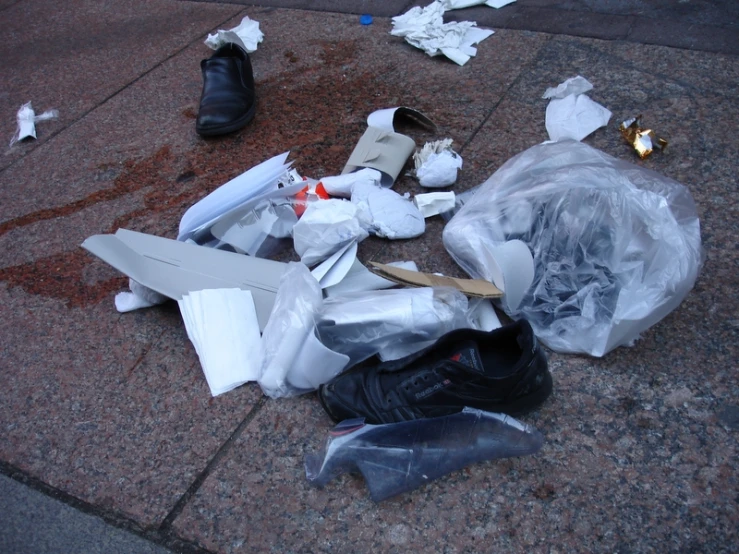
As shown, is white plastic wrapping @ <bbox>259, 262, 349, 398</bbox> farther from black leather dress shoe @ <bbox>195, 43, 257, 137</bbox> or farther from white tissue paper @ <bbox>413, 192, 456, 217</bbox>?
black leather dress shoe @ <bbox>195, 43, 257, 137</bbox>

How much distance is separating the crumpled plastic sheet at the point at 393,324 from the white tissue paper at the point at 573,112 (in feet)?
3.82

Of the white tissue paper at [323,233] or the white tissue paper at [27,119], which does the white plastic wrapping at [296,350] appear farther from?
the white tissue paper at [27,119]

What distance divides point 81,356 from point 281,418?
2.56 feet

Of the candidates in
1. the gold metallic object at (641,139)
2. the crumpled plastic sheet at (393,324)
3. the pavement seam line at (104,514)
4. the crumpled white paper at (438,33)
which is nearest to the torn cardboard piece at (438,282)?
the crumpled plastic sheet at (393,324)

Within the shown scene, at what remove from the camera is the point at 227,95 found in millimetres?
3094

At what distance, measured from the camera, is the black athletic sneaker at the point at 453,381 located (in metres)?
1.60

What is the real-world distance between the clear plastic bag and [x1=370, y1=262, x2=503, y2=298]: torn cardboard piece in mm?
91

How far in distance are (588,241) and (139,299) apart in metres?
1.55

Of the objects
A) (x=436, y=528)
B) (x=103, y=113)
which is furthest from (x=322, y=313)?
(x=103, y=113)

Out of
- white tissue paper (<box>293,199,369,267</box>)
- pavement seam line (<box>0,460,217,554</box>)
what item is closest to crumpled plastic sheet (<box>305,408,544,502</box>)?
pavement seam line (<box>0,460,217,554</box>)

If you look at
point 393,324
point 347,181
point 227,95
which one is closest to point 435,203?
point 347,181

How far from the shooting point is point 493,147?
271cm

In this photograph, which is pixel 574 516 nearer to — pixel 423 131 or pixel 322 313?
pixel 322 313

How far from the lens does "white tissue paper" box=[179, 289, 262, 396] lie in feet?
6.24
